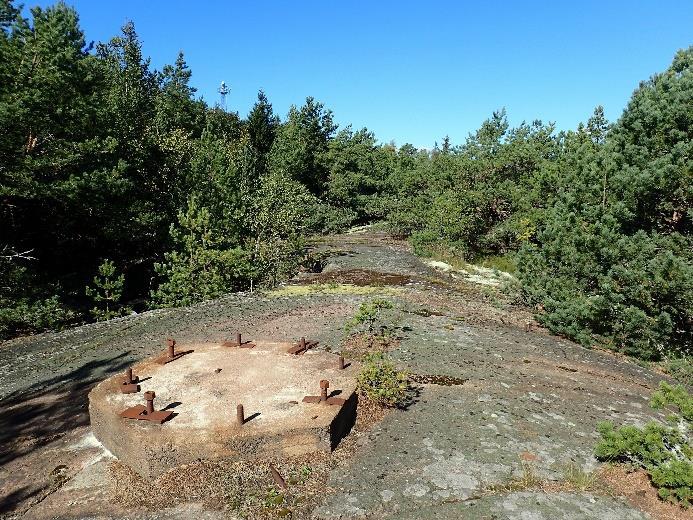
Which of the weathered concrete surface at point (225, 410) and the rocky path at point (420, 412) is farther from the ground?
the weathered concrete surface at point (225, 410)

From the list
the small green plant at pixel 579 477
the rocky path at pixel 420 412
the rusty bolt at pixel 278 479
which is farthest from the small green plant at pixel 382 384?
the small green plant at pixel 579 477

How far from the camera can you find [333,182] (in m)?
39.0

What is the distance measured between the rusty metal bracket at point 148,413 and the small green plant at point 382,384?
8.45 feet

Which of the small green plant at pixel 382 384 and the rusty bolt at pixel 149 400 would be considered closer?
the rusty bolt at pixel 149 400

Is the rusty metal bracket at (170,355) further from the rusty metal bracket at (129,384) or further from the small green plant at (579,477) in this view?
the small green plant at (579,477)

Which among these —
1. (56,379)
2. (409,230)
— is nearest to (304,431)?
(56,379)

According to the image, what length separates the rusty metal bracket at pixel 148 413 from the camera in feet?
18.1

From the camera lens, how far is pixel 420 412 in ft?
21.1

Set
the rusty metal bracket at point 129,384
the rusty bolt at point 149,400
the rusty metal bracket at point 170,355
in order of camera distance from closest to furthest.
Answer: the rusty bolt at point 149,400 → the rusty metal bracket at point 129,384 → the rusty metal bracket at point 170,355

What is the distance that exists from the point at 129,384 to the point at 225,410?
182cm

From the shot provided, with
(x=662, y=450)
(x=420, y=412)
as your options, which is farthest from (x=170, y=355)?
(x=662, y=450)

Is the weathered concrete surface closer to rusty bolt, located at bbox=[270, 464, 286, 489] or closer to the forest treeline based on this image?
rusty bolt, located at bbox=[270, 464, 286, 489]

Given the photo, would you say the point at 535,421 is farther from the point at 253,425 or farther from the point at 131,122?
the point at 131,122

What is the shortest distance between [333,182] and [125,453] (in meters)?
34.8
